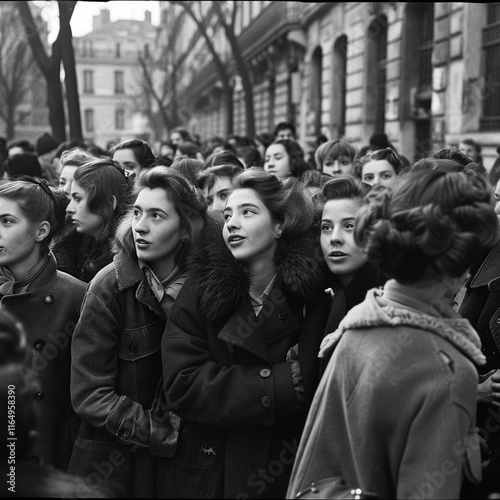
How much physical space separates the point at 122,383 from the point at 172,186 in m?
0.86

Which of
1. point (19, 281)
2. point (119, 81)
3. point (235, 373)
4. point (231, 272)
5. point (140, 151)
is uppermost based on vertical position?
point (119, 81)

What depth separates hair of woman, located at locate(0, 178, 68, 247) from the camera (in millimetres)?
3527

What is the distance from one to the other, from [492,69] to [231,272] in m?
9.66

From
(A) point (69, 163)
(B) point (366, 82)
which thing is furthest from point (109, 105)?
(A) point (69, 163)

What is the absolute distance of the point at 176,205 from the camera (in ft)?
11.0

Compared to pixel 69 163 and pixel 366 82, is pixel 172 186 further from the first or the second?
pixel 366 82

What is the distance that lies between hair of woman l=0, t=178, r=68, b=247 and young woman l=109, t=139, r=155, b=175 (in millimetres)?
2455

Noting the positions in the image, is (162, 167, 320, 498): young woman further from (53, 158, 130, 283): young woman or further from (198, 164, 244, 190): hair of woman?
(198, 164, 244, 190): hair of woman

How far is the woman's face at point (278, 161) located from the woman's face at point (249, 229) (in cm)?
383

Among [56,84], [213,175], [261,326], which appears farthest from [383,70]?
[261,326]

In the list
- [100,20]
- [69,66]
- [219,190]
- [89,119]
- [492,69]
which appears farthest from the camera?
[100,20]

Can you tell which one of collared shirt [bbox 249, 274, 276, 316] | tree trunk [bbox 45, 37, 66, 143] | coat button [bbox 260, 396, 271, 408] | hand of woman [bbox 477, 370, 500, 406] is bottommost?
hand of woman [bbox 477, 370, 500, 406]

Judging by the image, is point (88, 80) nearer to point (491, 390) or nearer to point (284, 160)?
point (284, 160)

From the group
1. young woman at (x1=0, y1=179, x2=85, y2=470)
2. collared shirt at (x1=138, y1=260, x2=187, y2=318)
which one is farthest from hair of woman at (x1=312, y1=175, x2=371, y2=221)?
young woman at (x1=0, y1=179, x2=85, y2=470)
